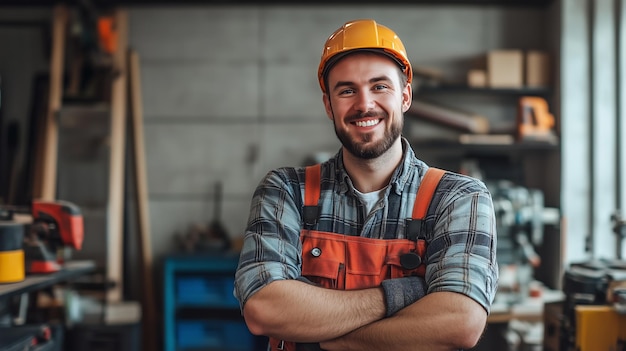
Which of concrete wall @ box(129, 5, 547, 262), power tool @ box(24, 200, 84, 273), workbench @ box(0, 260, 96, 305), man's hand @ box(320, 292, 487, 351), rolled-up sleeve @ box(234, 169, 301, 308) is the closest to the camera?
man's hand @ box(320, 292, 487, 351)

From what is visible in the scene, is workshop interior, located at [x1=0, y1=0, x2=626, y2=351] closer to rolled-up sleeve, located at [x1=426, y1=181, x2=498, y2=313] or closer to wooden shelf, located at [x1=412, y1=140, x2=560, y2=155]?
wooden shelf, located at [x1=412, y1=140, x2=560, y2=155]

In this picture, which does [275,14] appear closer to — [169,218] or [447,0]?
[447,0]

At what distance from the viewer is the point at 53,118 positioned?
4.40 meters

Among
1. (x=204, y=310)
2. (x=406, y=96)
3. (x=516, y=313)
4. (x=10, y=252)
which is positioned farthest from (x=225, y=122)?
(x=406, y=96)

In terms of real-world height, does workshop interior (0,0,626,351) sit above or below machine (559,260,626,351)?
above

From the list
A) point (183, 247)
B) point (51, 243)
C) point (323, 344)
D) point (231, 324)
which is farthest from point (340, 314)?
point (183, 247)

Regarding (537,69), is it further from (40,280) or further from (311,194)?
(40,280)

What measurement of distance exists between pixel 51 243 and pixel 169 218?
6.16 ft

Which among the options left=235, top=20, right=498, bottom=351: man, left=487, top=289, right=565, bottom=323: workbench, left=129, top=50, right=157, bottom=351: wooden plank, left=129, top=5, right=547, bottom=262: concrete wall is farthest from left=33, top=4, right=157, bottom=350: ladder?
left=235, top=20, right=498, bottom=351: man

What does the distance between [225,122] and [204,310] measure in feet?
4.72

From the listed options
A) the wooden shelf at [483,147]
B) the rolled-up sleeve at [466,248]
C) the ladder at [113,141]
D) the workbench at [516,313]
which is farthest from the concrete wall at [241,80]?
the rolled-up sleeve at [466,248]

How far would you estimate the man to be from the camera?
1.60m

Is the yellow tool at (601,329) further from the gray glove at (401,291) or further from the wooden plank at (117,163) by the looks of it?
the wooden plank at (117,163)

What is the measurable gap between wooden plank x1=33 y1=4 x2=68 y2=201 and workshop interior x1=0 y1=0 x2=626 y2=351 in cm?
1
